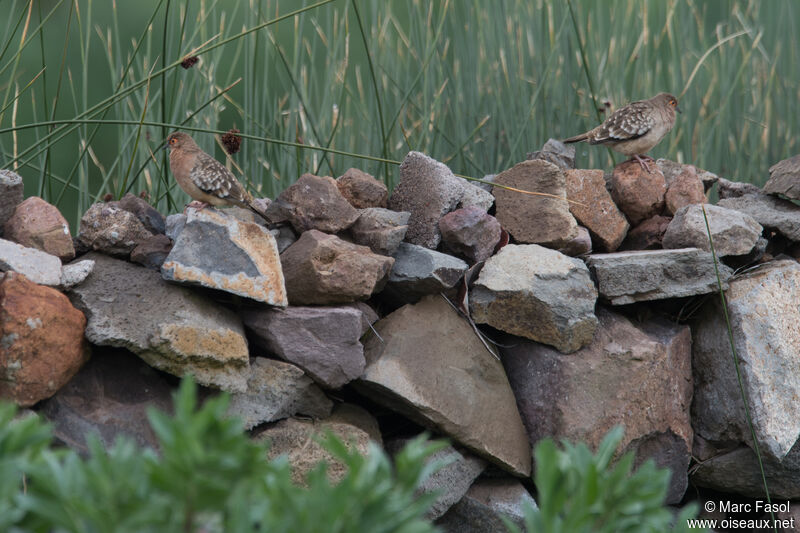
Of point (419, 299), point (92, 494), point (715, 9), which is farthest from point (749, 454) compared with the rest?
point (715, 9)

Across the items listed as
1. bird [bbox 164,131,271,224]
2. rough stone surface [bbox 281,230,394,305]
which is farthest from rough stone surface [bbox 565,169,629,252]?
bird [bbox 164,131,271,224]

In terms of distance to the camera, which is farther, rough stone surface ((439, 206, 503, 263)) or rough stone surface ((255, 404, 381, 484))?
rough stone surface ((439, 206, 503, 263))

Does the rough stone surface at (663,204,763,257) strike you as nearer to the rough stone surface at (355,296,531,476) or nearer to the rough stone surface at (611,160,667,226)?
the rough stone surface at (611,160,667,226)

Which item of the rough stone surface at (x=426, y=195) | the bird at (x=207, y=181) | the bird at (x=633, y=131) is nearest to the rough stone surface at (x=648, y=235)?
the bird at (x=633, y=131)

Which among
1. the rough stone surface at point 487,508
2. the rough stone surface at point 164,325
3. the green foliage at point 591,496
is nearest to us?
the green foliage at point 591,496

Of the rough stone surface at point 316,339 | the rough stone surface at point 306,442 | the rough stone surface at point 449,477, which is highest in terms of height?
the rough stone surface at point 316,339

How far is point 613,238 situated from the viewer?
3.68 m

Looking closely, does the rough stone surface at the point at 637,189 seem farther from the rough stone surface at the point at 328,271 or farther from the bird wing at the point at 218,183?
the bird wing at the point at 218,183

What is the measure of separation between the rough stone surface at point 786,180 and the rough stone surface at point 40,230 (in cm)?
311

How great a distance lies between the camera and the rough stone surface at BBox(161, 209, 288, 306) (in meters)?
2.71

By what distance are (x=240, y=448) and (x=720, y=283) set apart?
9.02 ft

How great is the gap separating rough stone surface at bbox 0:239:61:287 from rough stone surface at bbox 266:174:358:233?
856mm

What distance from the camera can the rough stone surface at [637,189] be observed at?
376 cm

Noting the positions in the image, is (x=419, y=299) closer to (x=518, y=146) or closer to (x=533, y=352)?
(x=533, y=352)
